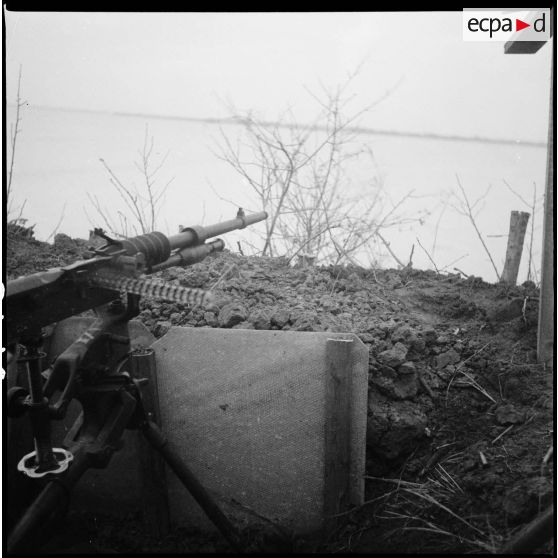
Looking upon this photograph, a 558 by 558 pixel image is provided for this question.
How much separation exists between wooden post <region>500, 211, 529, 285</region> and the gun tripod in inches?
109

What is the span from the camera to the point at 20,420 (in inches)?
106

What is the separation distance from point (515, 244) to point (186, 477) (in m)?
2.99

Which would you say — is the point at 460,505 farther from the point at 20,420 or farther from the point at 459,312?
the point at 20,420

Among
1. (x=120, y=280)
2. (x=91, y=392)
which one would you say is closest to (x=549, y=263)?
(x=120, y=280)

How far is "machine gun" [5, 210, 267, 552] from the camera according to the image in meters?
1.70

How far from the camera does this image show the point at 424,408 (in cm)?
Answer: 265

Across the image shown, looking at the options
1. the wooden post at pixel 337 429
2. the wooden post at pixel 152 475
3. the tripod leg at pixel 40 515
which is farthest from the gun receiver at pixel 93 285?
the wooden post at pixel 337 429

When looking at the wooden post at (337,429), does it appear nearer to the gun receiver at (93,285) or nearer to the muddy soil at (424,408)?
the muddy soil at (424,408)

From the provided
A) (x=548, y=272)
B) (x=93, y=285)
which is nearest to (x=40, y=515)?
(x=93, y=285)

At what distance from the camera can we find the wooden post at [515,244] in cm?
384

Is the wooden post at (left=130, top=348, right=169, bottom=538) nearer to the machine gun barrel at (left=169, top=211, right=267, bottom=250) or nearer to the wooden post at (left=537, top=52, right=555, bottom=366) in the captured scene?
the machine gun barrel at (left=169, top=211, right=267, bottom=250)

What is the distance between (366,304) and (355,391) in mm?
922

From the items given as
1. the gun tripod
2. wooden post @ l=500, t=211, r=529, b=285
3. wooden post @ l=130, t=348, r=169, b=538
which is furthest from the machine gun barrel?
wooden post @ l=500, t=211, r=529, b=285

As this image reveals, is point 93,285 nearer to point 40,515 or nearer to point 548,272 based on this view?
point 40,515
